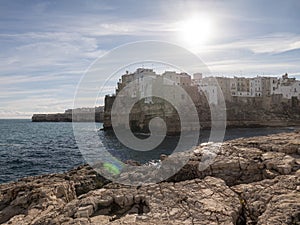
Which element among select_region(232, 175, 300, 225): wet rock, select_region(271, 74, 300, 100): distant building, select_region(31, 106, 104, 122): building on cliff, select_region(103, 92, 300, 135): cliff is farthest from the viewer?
select_region(31, 106, 104, 122): building on cliff

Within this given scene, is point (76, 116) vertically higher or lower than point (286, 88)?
lower

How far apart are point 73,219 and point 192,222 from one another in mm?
2973

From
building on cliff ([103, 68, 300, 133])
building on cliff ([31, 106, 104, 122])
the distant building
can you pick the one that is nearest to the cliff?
building on cliff ([103, 68, 300, 133])

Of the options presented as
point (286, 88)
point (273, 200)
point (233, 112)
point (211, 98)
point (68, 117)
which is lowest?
point (273, 200)

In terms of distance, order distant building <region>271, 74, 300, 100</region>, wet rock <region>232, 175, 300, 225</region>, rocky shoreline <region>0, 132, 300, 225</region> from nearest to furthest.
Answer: wet rock <region>232, 175, 300, 225</region> → rocky shoreline <region>0, 132, 300, 225</region> → distant building <region>271, 74, 300, 100</region>

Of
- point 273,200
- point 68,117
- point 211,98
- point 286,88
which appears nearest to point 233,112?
point 211,98

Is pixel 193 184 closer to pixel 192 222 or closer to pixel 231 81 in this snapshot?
pixel 192 222

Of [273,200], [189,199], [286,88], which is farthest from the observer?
[286,88]

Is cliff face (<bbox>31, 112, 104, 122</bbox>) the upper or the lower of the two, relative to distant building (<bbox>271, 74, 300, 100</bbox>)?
lower

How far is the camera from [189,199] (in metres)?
7.93

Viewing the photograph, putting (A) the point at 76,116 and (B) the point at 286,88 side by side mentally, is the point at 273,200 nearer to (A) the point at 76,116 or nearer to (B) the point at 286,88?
(B) the point at 286,88

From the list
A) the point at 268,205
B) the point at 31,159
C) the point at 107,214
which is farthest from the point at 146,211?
the point at 31,159

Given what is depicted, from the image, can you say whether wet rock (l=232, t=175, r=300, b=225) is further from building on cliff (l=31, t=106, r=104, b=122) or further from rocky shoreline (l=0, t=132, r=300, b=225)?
building on cliff (l=31, t=106, r=104, b=122)

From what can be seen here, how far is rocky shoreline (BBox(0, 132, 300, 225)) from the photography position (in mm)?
7039
